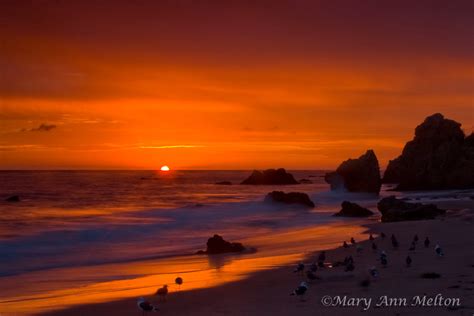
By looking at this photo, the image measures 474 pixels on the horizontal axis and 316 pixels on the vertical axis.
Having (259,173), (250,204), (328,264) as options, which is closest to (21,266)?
(328,264)

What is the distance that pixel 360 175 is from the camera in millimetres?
74312

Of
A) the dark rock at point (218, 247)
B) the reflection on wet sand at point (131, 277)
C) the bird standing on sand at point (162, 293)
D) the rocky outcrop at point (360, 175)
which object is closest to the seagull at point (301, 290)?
the bird standing on sand at point (162, 293)

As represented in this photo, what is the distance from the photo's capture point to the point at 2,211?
148 ft

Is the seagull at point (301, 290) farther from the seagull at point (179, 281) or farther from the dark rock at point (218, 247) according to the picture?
the dark rock at point (218, 247)

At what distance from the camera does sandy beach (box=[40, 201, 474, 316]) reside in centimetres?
945

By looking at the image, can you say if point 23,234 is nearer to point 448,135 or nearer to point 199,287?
point 199,287

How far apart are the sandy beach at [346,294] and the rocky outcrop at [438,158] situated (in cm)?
5935

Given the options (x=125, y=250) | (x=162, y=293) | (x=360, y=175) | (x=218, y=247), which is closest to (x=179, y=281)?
(x=162, y=293)

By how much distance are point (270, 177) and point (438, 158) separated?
2231 inches

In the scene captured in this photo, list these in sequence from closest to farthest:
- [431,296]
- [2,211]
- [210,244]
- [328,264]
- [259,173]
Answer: [431,296]
[328,264]
[210,244]
[2,211]
[259,173]

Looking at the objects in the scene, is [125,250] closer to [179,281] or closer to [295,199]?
[179,281]

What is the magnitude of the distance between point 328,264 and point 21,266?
11275 millimetres

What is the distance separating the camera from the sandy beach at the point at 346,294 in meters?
9.45

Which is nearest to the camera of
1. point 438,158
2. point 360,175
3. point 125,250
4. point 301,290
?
point 301,290
